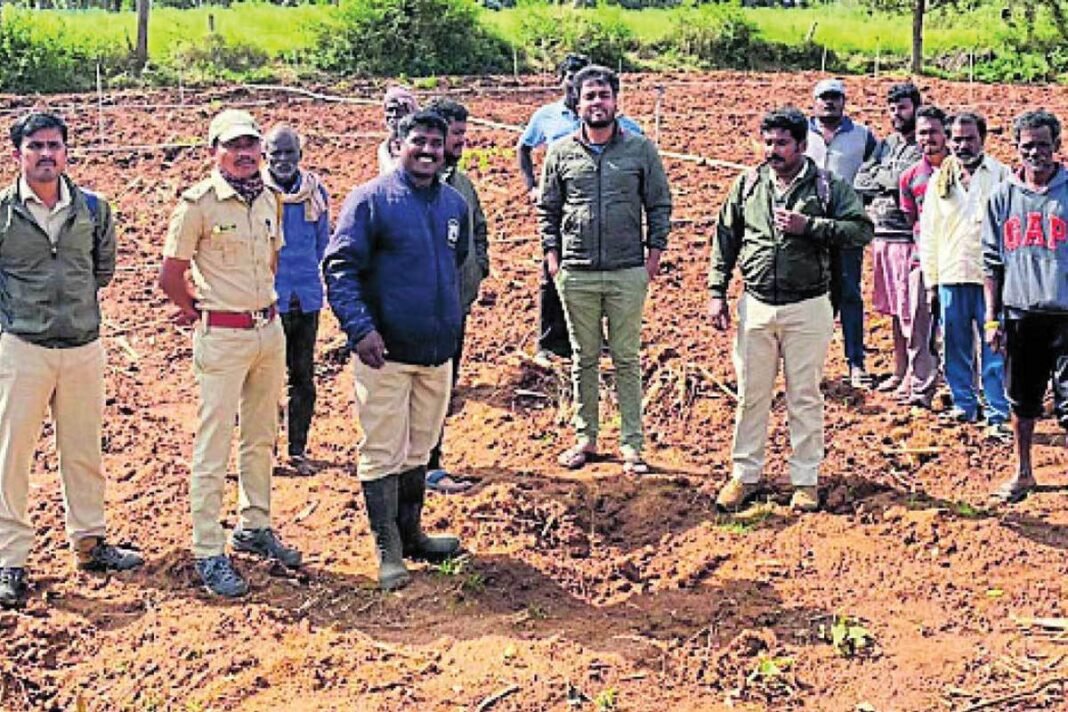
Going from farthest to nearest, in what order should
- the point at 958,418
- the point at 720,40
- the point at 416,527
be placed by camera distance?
1. the point at 720,40
2. the point at 958,418
3. the point at 416,527

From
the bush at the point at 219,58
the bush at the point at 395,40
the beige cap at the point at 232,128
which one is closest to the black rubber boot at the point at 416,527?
the beige cap at the point at 232,128

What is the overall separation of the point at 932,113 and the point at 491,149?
8439 mm

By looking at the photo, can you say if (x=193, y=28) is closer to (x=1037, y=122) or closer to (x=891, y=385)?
(x=891, y=385)

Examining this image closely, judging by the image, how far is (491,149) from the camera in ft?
50.0

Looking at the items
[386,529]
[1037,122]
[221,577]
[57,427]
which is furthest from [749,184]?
[57,427]

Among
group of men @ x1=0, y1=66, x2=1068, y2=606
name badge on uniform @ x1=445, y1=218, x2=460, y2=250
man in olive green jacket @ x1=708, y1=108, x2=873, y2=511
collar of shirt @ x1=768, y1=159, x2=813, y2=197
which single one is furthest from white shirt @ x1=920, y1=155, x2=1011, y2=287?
name badge on uniform @ x1=445, y1=218, x2=460, y2=250

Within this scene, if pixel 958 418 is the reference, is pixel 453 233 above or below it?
above

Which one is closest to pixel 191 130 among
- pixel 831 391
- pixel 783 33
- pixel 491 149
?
pixel 491 149

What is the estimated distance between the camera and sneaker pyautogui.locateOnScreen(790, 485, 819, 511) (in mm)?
6414

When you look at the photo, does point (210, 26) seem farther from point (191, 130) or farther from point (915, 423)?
point (915, 423)

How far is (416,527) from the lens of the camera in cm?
593

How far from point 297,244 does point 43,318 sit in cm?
152

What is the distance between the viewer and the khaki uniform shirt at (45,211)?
5.55 m

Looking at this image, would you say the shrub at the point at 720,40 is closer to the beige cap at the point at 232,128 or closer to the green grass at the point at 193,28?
the green grass at the point at 193,28
